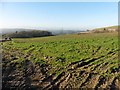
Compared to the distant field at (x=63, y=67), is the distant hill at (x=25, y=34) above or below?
above

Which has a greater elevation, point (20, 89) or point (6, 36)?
point (6, 36)

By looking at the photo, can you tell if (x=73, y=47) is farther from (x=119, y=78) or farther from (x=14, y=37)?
(x=14, y=37)

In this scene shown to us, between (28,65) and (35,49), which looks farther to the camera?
(35,49)

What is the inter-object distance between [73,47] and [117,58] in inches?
149

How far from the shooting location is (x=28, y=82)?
1161 cm

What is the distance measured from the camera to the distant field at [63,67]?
11398 mm

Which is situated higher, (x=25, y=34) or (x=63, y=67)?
(x=25, y=34)

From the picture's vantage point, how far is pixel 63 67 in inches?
513

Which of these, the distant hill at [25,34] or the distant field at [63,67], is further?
the distant hill at [25,34]

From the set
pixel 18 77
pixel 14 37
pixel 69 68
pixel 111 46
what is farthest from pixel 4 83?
pixel 14 37

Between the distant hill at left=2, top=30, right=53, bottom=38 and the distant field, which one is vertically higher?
the distant hill at left=2, top=30, right=53, bottom=38

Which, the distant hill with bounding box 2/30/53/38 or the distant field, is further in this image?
the distant hill with bounding box 2/30/53/38

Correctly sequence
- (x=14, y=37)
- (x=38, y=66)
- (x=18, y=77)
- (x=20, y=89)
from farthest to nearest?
(x=14, y=37)
(x=38, y=66)
(x=18, y=77)
(x=20, y=89)

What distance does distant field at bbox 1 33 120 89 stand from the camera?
37.4 ft
